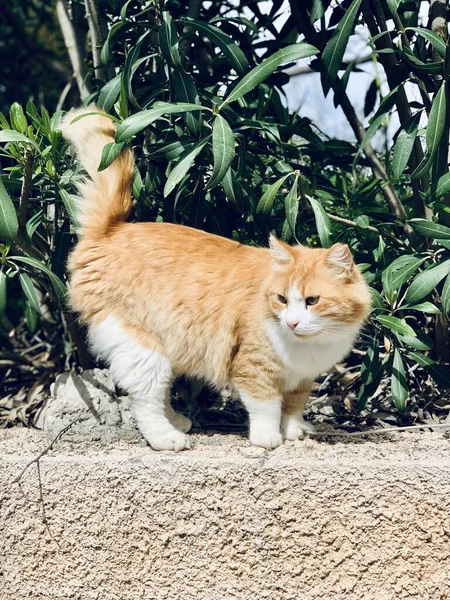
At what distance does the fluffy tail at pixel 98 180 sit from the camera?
321 cm

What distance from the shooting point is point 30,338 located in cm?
465

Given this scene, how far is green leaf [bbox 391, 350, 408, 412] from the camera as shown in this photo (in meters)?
3.20

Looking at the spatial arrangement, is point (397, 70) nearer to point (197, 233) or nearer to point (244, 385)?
point (197, 233)

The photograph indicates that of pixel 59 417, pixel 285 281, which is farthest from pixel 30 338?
pixel 285 281

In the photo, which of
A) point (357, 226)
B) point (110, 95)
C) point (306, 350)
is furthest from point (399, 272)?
point (110, 95)

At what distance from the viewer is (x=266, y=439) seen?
299 cm

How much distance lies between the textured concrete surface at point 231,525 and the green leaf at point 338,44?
1.64 m

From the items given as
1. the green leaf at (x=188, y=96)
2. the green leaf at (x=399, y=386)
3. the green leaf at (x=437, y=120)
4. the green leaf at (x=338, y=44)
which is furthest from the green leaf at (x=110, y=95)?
the green leaf at (x=399, y=386)

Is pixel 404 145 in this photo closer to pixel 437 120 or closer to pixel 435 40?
pixel 437 120

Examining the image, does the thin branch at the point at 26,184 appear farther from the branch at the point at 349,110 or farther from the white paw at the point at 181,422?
the branch at the point at 349,110

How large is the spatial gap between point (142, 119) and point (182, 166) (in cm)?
25

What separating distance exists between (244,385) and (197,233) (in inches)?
27.9

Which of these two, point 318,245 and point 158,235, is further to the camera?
point 318,245

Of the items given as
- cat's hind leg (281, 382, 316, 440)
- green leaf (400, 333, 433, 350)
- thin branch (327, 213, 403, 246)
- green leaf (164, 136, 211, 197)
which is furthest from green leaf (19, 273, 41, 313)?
green leaf (400, 333, 433, 350)
